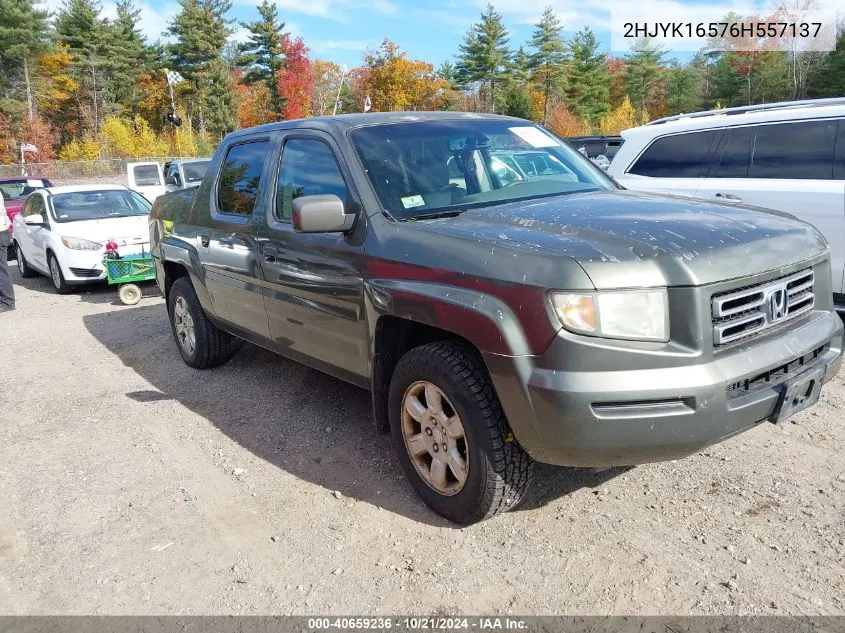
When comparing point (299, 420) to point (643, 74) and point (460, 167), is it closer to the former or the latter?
point (460, 167)

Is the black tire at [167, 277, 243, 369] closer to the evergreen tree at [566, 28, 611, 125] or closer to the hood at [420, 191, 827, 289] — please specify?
the hood at [420, 191, 827, 289]

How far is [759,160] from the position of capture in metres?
5.86

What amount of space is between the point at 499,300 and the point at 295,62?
63.7 metres

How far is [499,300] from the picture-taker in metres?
2.74

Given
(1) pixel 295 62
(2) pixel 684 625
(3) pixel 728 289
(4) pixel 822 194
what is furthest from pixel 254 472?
(1) pixel 295 62

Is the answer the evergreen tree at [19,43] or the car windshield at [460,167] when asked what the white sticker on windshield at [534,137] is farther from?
the evergreen tree at [19,43]

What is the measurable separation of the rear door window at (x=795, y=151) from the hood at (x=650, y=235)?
260cm

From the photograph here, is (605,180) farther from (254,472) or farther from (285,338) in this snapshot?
(254,472)

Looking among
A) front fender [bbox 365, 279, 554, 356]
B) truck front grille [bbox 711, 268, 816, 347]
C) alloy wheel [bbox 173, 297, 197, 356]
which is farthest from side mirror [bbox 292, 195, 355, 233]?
alloy wheel [bbox 173, 297, 197, 356]

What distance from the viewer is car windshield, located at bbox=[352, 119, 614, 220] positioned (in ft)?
11.8

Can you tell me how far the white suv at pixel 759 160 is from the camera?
17.6 ft

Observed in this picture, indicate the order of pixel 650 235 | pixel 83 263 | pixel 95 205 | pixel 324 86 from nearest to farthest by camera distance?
1. pixel 650 235
2. pixel 83 263
3. pixel 95 205
4. pixel 324 86

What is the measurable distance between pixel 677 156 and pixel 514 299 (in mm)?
4452

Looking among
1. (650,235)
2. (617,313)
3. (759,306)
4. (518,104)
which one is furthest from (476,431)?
(518,104)
